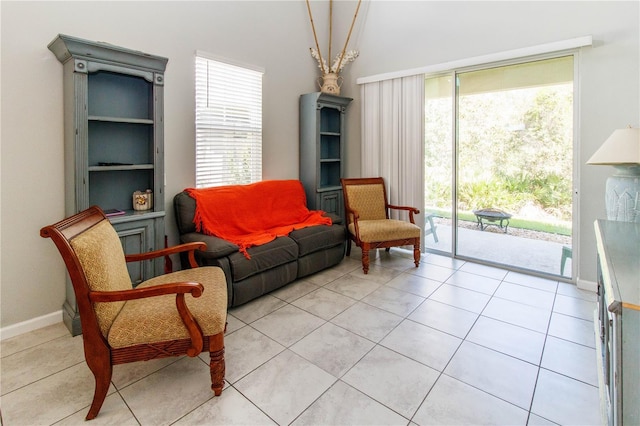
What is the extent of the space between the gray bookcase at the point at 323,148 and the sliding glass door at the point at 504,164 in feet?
3.78

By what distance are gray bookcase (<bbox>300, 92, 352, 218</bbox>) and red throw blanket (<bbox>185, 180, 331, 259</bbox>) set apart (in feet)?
0.88

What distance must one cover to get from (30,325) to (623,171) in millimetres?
4482

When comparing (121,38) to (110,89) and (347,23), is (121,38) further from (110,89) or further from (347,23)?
(347,23)

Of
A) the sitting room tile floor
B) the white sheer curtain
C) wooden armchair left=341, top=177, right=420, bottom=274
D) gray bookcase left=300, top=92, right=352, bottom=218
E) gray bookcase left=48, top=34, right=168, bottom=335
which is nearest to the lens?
the sitting room tile floor

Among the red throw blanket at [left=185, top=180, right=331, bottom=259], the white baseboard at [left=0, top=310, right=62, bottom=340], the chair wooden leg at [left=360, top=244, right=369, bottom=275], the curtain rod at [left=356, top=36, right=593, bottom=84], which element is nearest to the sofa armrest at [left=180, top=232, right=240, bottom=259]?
the red throw blanket at [left=185, top=180, right=331, bottom=259]

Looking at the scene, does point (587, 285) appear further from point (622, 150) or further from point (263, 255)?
point (263, 255)

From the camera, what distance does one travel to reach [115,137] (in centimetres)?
276

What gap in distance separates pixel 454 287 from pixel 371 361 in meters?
1.52

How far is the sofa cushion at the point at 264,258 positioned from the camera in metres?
2.72

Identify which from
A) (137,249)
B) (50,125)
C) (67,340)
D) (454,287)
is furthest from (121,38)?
(454,287)

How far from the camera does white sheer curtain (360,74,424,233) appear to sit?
4.06m

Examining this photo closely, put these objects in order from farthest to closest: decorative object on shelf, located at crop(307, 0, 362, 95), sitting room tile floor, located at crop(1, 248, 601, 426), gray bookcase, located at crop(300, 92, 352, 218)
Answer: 1. decorative object on shelf, located at crop(307, 0, 362, 95)
2. gray bookcase, located at crop(300, 92, 352, 218)
3. sitting room tile floor, located at crop(1, 248, 601, 426)

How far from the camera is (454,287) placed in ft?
10.6

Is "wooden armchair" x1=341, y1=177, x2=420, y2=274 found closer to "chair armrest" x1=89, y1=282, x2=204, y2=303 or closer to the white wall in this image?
the white wall
